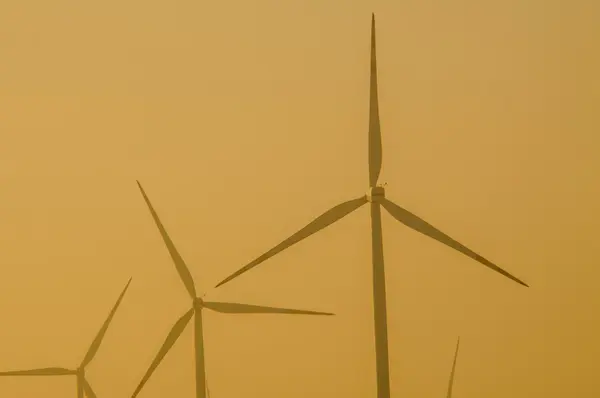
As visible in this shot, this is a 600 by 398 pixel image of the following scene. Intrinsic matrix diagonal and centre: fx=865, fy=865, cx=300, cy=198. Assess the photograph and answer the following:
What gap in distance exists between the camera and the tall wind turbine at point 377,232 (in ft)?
41.2

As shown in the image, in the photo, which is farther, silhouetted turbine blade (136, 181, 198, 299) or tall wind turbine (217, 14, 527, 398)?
silhouetted turbine blade (136, 181, 198, 299)

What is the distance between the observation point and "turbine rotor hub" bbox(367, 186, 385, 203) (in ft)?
44.4

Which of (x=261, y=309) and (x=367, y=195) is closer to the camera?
(x=367, y=195)

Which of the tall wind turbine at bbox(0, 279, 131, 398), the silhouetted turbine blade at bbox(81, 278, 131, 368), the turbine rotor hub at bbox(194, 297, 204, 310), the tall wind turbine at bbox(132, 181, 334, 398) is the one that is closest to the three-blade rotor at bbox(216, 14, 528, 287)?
the tall wind turbine at bbox(132, 181, 334, 398)

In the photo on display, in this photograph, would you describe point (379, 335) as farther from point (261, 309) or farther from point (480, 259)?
point (261, 309)

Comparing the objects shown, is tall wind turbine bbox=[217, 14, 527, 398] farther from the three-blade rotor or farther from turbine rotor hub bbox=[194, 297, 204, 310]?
turbine rotor hub bbox=[194, 297, 204, 310]

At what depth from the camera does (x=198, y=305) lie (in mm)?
16719

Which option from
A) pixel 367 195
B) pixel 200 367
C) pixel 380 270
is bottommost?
pixel 200 367

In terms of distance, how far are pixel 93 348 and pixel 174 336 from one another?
13.0 ft

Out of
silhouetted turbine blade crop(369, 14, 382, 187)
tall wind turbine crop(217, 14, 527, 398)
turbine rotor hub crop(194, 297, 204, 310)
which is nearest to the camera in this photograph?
tall wind turbine crop(217, 14, 527, 398)

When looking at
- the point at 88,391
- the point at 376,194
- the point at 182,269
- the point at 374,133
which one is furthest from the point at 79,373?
the point at 376,194

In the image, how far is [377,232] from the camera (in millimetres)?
13383

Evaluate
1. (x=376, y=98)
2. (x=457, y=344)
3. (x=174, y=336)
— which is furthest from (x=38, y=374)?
(x=376, y=98)

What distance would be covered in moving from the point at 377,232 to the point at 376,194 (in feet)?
2.00
